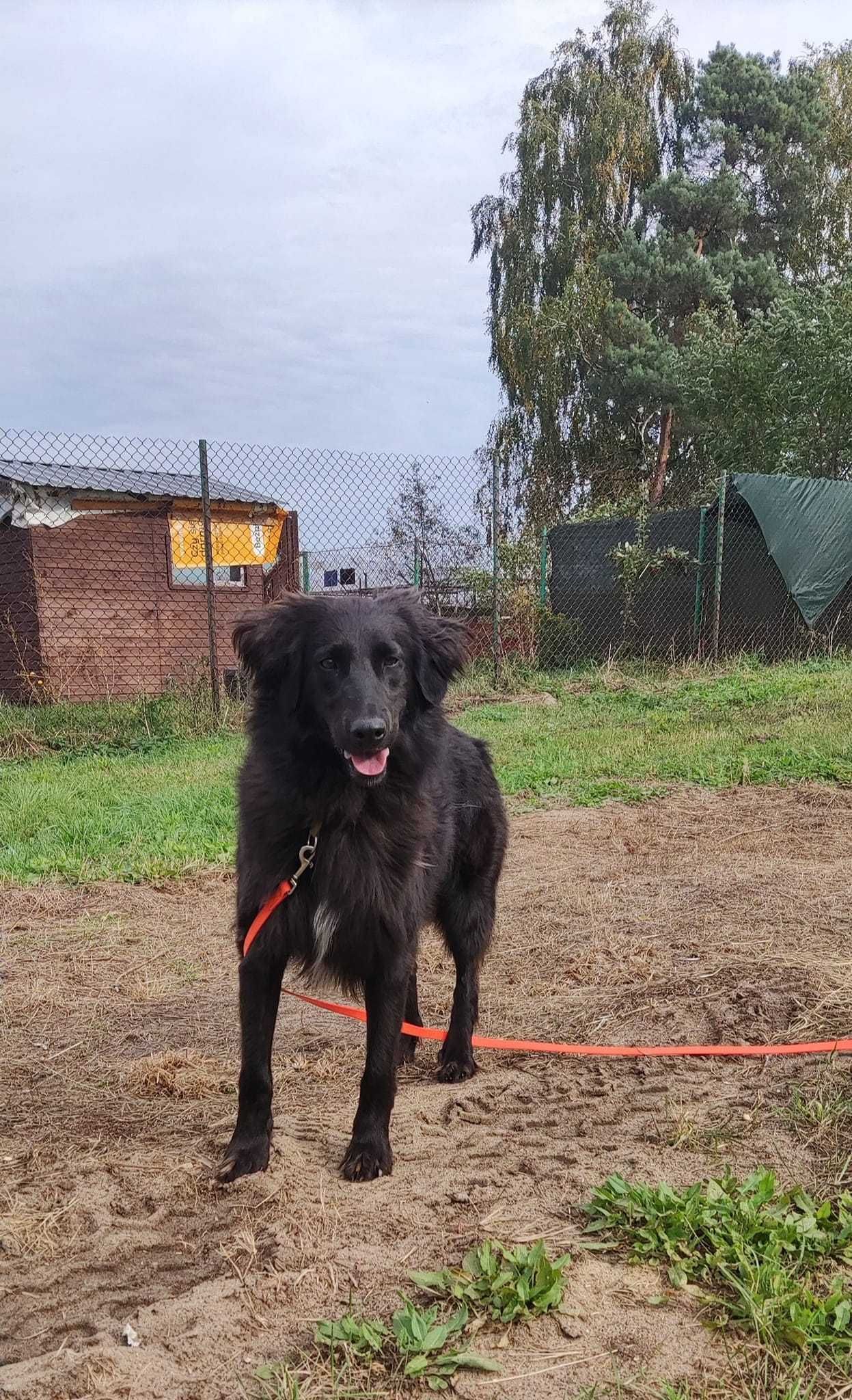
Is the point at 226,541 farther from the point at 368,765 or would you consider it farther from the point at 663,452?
the point at 663,452

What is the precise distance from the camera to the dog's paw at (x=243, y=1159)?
7.43 ft

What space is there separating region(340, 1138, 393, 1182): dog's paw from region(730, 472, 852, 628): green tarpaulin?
1066 cm

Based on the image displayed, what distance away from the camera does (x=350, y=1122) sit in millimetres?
2617

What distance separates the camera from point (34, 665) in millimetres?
11523

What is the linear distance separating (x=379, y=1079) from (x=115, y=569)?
11.6 meters

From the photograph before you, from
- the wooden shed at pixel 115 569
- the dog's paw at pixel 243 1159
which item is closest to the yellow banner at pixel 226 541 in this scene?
the wooden shed at pixel 115 569

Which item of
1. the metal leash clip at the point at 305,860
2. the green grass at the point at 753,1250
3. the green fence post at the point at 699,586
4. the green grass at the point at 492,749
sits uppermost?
the green fence post at the point at 699,586

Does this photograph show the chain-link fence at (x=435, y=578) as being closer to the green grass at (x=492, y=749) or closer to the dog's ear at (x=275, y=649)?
the green grass at (x=492, y=749)

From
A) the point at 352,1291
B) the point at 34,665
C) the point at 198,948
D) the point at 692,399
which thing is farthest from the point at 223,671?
the point at 692,399

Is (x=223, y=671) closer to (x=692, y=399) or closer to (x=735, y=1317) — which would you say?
(x=735, y=1317)

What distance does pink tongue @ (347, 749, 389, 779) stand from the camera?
241 centimetres

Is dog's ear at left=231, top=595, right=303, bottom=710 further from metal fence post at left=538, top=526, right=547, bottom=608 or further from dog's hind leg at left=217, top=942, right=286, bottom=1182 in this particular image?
metal fence post at left=538, top=526, right=547, bottom=608

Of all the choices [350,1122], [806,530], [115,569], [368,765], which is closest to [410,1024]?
[350,1122]

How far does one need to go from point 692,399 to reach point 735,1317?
16.9 meters
